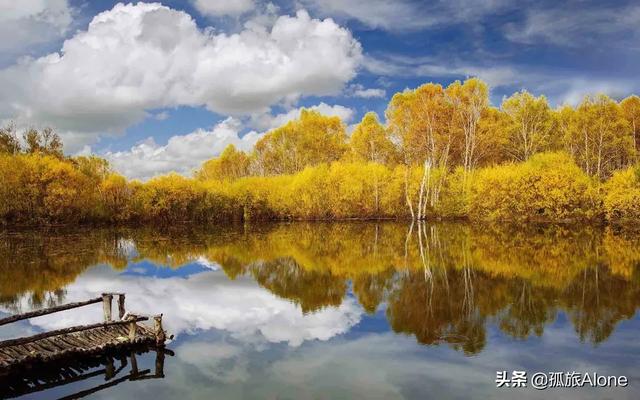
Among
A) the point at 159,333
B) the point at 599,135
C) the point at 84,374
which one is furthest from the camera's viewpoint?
the point at 599,135

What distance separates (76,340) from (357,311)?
21.5 ft

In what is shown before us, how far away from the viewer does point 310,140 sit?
58.8 meters

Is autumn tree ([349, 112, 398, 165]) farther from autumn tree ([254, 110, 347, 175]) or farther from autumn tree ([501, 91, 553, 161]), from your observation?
autumn tree ([501, 91, 553, 161])

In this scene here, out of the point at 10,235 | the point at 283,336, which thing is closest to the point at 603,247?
the point at 283,336

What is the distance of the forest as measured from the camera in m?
38.2

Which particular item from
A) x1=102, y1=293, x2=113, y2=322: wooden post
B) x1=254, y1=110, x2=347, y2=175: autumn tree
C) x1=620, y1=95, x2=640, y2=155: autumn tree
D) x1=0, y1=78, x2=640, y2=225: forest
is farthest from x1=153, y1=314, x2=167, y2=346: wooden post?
x1=254, y1=110, x2=347, y2=175: autumn tree

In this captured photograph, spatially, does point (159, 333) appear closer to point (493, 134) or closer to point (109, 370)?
point (109, 370)

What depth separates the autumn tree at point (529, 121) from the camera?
44.8 meters

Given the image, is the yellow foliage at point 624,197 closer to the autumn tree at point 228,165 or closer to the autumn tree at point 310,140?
the autumn tree at point 310,140

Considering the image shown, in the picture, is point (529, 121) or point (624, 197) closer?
point (624, 197)

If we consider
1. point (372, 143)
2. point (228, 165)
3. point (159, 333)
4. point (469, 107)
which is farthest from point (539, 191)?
point (228, 165)

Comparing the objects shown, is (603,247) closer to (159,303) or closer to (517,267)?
(517,267)

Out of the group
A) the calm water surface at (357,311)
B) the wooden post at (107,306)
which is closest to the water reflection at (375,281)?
the calm water surface at (357,311)

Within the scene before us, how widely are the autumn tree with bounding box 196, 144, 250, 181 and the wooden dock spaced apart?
213 feet
